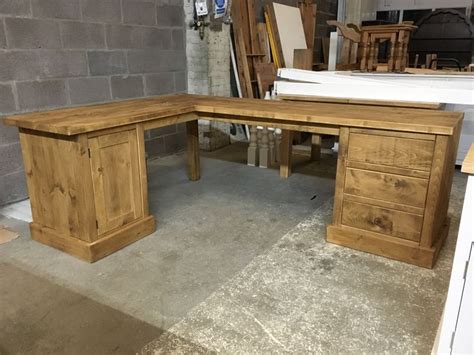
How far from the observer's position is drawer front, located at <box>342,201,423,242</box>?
2.06 metres

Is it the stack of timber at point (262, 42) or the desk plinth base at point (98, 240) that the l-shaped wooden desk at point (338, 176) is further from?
the stack of timber at point (262, 42)

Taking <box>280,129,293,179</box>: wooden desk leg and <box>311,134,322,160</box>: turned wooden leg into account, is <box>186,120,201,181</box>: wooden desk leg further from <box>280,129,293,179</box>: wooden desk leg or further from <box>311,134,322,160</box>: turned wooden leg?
<box>311,134,322,160</box>: turned wooden leg

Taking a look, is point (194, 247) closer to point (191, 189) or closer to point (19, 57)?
point (191, 189)

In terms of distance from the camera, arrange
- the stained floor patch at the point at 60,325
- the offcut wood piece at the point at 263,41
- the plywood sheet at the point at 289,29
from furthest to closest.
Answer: the plywood sheet at the point at 289,29
the offcut wood piece at the point at 263,41
the stained floor patch at the point at 60,325

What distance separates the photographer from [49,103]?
302 cm

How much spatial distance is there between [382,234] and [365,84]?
1.28m

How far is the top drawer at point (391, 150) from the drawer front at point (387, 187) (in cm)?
7

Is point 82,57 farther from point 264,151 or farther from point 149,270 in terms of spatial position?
point 149,270

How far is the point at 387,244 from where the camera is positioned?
2.13m

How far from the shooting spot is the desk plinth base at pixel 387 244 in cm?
205

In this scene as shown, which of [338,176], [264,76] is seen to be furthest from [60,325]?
[264,76]

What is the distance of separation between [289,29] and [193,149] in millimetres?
2836

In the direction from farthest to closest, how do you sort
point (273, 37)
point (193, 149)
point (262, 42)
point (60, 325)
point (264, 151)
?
point (273, 37), point (262, 42), point (264, 151), point (193, 149), point (60, 325)

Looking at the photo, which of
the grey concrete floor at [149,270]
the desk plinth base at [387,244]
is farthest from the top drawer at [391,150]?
the grey concrete floor at [149,270]
